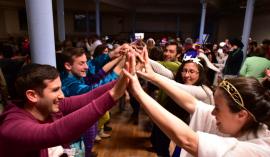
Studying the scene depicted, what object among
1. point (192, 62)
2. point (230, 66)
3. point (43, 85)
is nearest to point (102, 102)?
point (43, 85)

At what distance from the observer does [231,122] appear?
1011mm

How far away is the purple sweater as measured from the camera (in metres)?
0.86

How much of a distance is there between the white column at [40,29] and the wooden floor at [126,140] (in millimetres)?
1831

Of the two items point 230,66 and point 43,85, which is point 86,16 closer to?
point 230,66

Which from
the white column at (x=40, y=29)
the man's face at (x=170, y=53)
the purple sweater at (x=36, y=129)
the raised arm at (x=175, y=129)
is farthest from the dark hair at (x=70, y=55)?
the man's face at (x=170, y=53)

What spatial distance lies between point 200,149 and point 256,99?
327mm

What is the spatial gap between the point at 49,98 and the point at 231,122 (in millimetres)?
827

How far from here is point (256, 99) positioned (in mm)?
957

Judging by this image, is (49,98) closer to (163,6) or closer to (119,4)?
(119,4)

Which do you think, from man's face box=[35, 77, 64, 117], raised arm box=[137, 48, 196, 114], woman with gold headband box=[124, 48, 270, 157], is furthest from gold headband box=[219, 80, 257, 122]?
man's face box=[35, 77, 64, 117]

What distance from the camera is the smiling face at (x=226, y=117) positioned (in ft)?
3.25

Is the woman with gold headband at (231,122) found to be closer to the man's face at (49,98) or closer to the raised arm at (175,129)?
the raised arm at (175,129)

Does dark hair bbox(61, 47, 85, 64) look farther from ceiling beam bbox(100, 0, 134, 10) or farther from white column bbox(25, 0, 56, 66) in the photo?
ceiling beam bbox(100, 0, 134, 10)

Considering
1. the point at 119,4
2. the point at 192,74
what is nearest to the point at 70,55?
the point at 192,74
